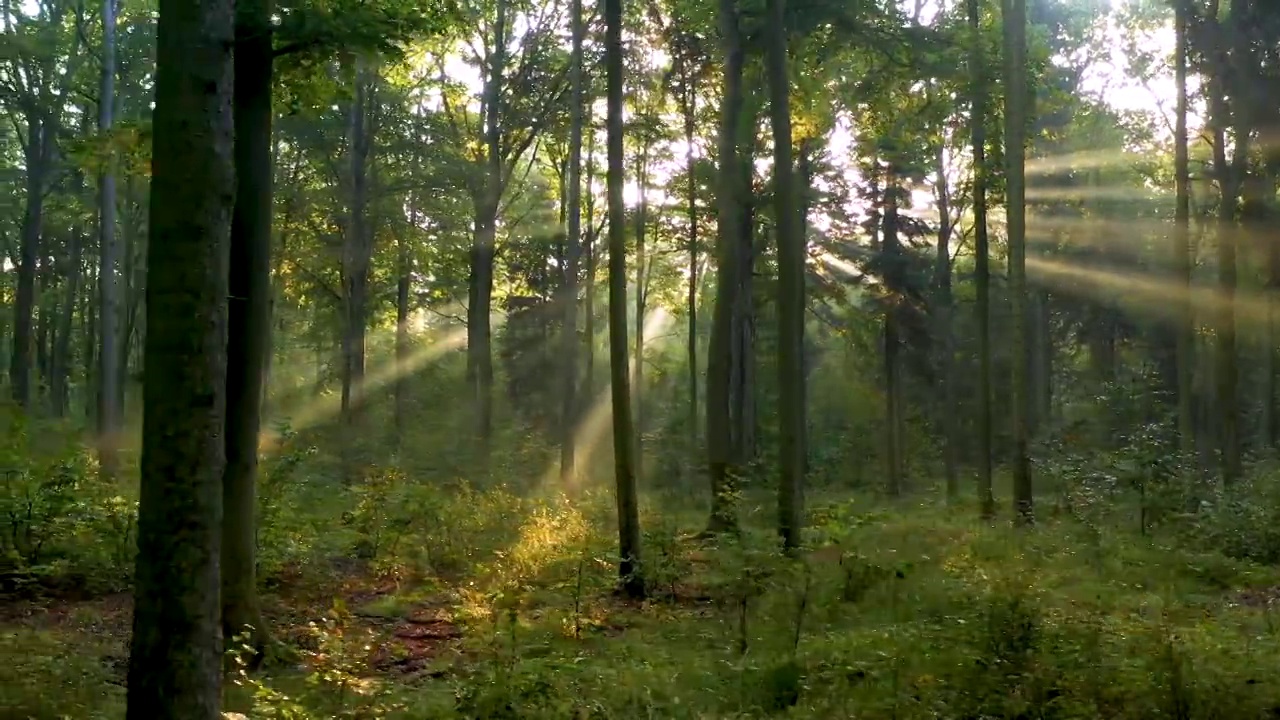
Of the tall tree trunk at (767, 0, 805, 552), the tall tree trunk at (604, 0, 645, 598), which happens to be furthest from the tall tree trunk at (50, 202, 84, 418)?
the tall tree trunk at (767, 0, 805, 552)

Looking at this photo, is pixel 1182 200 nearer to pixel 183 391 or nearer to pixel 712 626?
pixel 712 626

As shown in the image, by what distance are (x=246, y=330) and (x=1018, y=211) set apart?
36.7 feet

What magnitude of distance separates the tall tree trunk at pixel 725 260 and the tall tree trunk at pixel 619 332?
2668 millimetres

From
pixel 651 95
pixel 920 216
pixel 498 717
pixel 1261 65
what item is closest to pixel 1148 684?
pixel 498 717

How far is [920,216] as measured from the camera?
84.3ft

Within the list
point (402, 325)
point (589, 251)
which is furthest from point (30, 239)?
point (589, 251)

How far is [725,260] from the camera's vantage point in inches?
527

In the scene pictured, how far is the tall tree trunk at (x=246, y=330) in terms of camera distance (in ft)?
24.0

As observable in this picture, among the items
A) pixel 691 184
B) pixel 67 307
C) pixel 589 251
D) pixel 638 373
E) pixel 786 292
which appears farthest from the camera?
pixel 67 307

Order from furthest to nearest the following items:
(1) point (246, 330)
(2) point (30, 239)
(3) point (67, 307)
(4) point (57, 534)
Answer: (3) point (67, 307)
(2) point (30, 239)
(4) point (57, 534)
(1) point (246, 330)

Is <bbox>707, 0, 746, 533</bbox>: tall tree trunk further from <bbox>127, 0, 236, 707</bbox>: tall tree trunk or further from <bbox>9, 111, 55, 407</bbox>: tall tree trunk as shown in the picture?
<bbox>9, 111, 55, 407</bbox>: tall tree trunk

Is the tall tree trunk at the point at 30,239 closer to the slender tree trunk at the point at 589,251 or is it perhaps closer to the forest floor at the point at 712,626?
the slender tree trunk at the point at 589,251

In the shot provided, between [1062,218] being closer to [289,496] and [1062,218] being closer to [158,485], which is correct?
[289,496]

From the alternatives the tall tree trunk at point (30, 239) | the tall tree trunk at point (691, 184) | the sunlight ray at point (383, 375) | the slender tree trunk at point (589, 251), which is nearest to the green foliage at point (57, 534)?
the tall tree trunk at point (691, 184)
